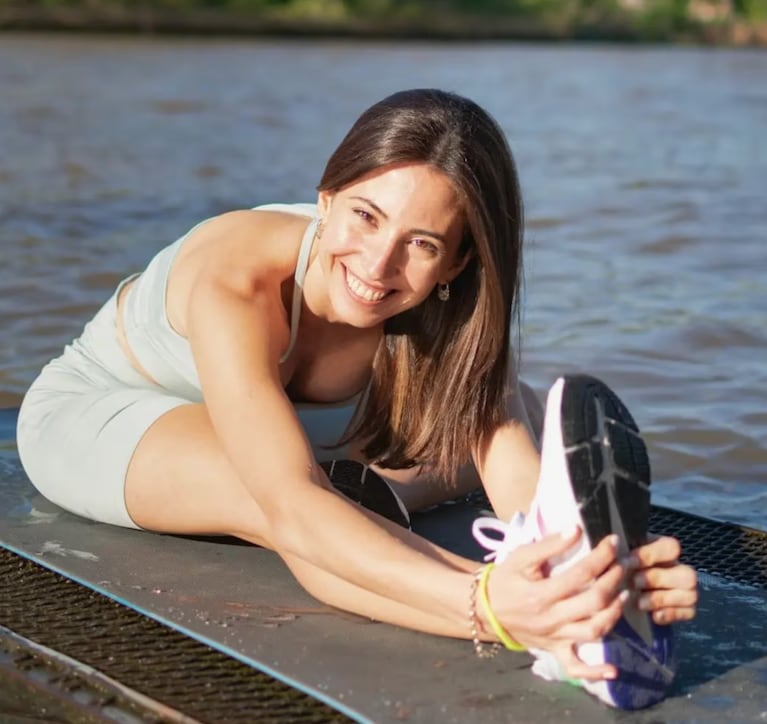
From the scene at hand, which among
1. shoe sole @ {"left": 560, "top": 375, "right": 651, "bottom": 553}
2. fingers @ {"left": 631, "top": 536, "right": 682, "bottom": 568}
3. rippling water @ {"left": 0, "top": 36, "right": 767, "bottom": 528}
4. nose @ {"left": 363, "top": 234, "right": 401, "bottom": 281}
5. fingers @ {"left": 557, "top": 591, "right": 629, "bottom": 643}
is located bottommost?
rippling water @ {"left": 0, "top": 36, "right": 767, "bottom": 528}

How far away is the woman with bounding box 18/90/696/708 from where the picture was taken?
2.51 metres

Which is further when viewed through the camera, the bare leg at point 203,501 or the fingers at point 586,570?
the bare leg at point 203,501

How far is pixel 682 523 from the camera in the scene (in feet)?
12.1

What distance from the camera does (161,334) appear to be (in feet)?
10.6

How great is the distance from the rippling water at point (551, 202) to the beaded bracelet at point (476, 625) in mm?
1553

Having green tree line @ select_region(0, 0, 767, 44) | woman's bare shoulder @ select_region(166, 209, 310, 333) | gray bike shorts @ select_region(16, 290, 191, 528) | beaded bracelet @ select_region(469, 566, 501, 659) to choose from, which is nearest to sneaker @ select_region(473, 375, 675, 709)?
beaded bracelet @ select_region(469, 566, 501, 659)

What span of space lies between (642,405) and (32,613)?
2605 mm

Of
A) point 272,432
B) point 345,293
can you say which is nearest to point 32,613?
point 272,432

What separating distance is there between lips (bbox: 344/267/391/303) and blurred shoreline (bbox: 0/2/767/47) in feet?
93.6

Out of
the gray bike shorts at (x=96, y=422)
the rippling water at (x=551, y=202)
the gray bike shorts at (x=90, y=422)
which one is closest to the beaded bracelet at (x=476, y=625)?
the gray bike shorts at (x=96, y=422)

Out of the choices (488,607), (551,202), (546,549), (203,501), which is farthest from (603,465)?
(551,202)

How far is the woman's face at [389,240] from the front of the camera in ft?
8.77

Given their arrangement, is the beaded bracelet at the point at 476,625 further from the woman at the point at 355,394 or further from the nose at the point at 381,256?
the nose at the point at 381,256

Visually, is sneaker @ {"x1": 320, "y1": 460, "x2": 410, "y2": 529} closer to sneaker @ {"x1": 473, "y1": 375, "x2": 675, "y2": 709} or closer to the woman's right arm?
the woman's right arm
